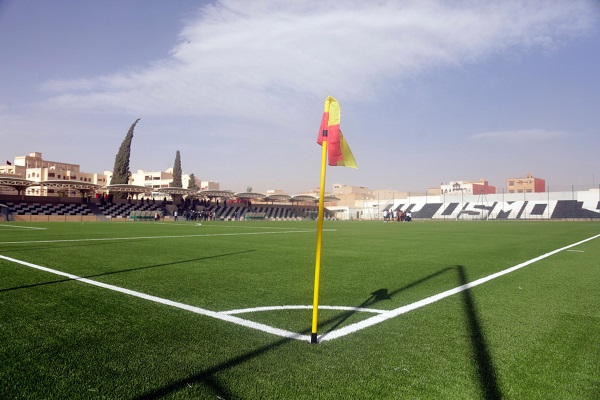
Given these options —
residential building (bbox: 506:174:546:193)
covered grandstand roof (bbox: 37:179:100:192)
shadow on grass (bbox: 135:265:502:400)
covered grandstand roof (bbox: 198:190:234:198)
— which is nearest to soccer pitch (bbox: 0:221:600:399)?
shadow on grass (bbox: 135:265:502:400)

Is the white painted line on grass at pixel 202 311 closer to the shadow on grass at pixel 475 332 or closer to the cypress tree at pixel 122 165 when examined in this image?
the shadow on grass at pixel 475 332

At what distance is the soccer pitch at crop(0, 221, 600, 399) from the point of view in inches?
110

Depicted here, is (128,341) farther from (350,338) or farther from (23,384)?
(350,338)

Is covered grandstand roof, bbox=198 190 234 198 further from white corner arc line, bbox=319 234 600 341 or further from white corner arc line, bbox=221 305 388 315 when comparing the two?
white corner arc line, bbox=221 305 388 315

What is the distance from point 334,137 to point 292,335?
78.4 inches

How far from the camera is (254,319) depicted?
4.48 m

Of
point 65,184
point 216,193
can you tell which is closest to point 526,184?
point 216,193

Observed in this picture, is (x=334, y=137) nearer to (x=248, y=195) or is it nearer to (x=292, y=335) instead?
(x=292, y=335)

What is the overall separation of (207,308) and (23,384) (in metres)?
2.33

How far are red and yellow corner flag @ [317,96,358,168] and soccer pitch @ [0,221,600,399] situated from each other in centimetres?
172

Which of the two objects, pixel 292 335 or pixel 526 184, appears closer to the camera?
pixel 292 335

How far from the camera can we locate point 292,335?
155 inches

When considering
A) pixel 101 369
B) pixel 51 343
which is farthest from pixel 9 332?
pixel 101 369

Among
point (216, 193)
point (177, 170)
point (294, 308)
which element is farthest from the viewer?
point (177, 170)
